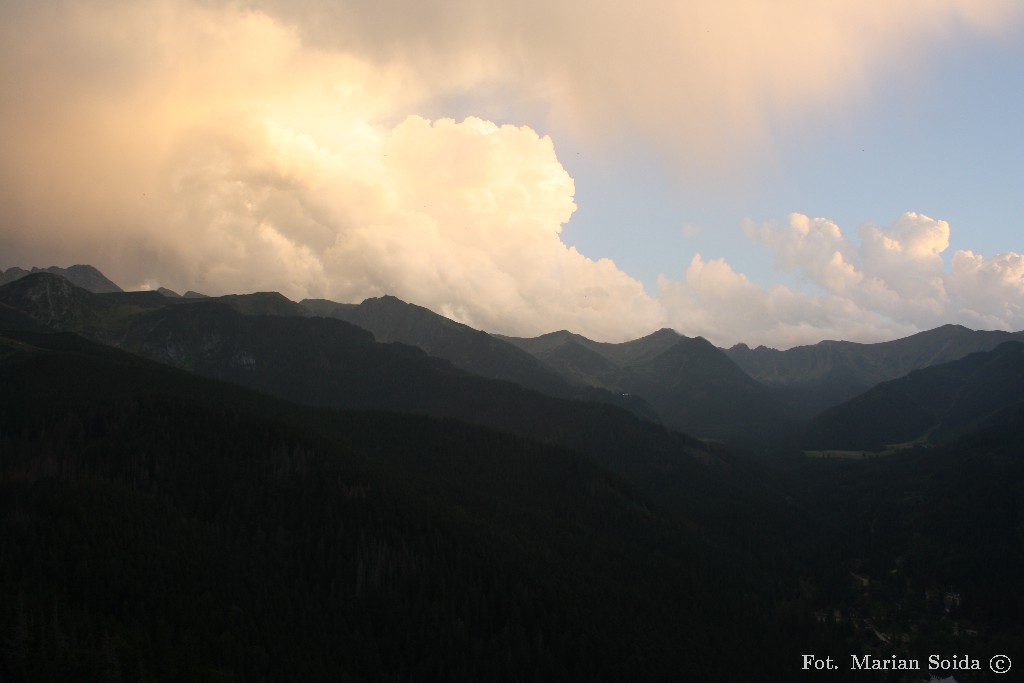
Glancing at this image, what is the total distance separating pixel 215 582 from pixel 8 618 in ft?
185

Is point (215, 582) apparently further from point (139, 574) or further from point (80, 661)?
point (80, 661)

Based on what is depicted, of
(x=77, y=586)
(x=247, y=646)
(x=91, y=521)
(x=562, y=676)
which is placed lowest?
(x=562, y=676)

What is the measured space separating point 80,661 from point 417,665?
9149 cm

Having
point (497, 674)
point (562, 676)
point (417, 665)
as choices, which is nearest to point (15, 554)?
point (417, 665)

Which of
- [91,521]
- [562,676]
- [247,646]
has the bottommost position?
[562,676]

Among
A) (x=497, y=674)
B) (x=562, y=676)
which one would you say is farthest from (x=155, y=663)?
(x=562, y=676)

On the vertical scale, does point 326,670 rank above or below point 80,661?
below

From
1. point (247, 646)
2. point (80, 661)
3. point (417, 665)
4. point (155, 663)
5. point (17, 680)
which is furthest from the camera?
point (417, 665)

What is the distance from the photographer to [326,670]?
589ft

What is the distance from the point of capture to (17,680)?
132 meters

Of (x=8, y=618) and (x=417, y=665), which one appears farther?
(x=417, y=665)

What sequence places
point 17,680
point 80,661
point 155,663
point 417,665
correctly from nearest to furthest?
point 17,680
point 80,661
point 155,663
point 417,665

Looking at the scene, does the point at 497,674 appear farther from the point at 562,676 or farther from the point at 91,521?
the point at 91,521

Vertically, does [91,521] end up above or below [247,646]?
above
